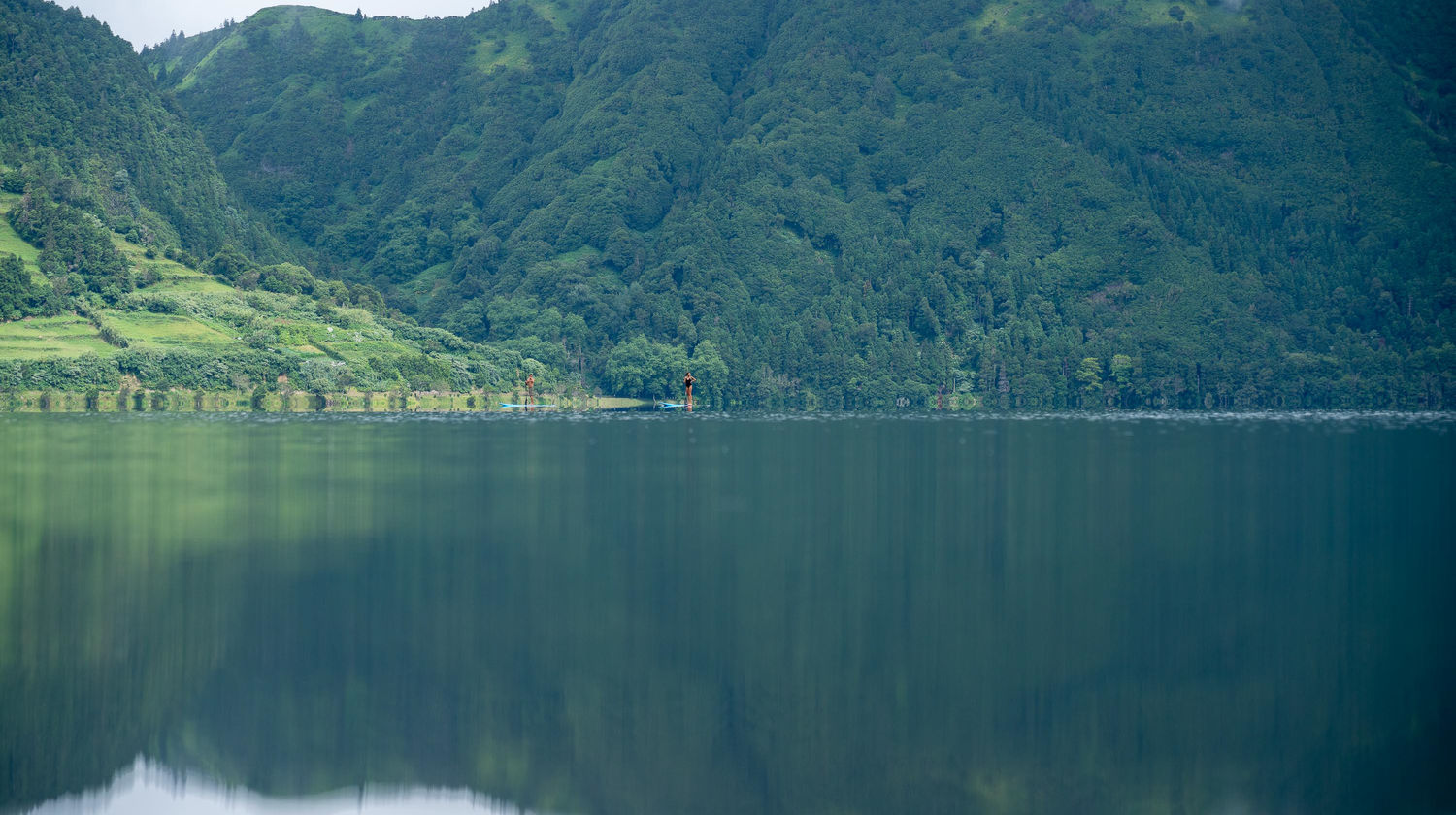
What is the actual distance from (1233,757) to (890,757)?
4967 millimetres

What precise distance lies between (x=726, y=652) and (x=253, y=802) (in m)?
8.45

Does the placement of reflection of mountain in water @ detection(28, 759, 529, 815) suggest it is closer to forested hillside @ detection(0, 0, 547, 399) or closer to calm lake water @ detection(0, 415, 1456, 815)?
calm lake water @ detection(0, 415, 1456, 815)

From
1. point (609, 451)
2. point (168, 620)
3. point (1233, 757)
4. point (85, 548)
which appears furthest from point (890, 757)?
point (609, 451)

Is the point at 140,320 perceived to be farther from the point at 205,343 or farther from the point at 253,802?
the point at 253,802

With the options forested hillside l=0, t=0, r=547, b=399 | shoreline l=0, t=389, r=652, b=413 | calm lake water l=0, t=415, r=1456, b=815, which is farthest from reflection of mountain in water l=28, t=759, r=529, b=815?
forested hillside l=0, t=0, r=547, b=399

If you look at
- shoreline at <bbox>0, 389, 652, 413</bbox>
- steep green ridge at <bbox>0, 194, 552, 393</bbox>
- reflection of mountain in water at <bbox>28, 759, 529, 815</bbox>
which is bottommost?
reflection of mountain in water at <bbox>28, 759, 529, 815</bbox>

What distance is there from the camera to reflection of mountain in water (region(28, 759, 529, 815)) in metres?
15.9

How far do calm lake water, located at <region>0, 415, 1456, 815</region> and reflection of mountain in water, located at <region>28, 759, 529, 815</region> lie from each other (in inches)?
2.2

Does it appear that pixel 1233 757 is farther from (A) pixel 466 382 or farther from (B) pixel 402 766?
(A) pixel 466 382

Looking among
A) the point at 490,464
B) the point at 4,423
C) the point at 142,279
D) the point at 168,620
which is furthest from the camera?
the point at 142,279

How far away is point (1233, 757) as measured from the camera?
57.2ft

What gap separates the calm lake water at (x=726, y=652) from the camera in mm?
16609

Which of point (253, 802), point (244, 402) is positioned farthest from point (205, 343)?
point (253, 802)

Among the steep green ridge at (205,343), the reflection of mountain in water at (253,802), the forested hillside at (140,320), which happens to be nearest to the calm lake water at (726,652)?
the reflection of mountain in water at (253,802)
